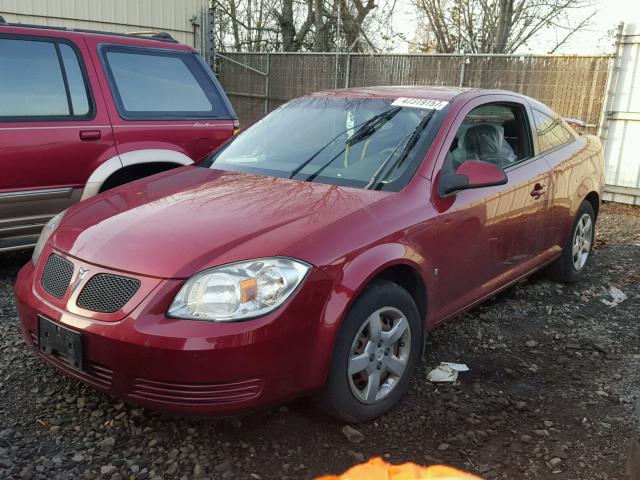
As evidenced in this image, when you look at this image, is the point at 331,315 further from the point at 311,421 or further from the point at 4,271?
the point at 4,271

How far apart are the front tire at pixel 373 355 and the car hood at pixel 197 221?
0.44m

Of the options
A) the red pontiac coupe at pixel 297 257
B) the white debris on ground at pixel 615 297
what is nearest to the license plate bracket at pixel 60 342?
the red pontiac coupe at pixel 297 257

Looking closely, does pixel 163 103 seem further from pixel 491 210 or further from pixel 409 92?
pixel 491 210

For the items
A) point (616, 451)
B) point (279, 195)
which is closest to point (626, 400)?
point (616, 451)

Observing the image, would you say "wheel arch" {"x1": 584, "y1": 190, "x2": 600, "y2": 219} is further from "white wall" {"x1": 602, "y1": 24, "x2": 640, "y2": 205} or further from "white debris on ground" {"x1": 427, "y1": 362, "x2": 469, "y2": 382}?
"white wall" {"x1": 602, "y1": 24, "x2": 640, "y2": 205}

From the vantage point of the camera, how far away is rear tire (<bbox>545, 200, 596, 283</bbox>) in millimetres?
4855

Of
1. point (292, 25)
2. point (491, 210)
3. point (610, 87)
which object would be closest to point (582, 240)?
point (491, 210)

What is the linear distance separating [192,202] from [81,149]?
76.8 inches

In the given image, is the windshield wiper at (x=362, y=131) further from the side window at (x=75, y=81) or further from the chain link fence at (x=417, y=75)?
the chain link fence at (x=417, y=75)

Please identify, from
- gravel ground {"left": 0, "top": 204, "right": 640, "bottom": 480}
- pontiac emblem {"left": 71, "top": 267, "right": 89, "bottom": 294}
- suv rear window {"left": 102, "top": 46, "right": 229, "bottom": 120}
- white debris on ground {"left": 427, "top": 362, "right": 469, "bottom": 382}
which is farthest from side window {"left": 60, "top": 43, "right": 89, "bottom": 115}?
white debris on ground {"left": 427, "top": 362, "right": 469, "bottom": 382}

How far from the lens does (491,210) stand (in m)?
3.56

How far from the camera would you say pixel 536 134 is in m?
4.34

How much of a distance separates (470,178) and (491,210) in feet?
1.41

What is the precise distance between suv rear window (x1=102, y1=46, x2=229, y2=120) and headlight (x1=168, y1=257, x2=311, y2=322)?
285 centimetres
